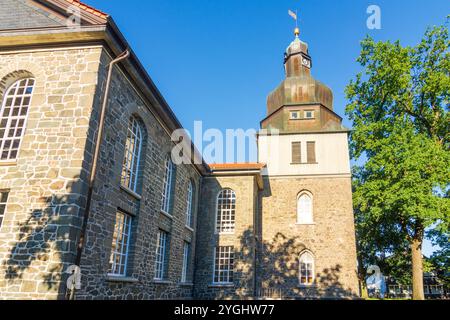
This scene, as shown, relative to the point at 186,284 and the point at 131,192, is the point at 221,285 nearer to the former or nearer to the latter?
the point at 186,284

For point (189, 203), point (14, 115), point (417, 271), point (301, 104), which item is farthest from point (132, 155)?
point (417, 271)

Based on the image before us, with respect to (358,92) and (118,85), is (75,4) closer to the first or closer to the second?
(118,85)

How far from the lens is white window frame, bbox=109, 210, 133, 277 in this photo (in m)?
9.62

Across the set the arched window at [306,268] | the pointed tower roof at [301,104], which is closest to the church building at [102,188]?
the arched window at [306,268]

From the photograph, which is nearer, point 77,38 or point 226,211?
point 77,38

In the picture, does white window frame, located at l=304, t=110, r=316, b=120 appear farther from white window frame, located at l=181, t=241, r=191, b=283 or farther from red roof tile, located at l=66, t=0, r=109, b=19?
red roof tile, located at l=66, t=0, r=109, b=19

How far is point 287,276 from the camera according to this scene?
2011 centimetres

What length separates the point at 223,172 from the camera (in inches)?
762

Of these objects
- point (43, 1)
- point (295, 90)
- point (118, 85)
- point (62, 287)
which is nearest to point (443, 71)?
point (295, 90)

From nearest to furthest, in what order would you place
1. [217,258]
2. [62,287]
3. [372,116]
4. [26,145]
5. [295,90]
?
1. [62,287]
2. [26,145]
3. [217,258]
4. [372,116]
5. [295,90]

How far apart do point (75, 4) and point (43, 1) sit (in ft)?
3.38

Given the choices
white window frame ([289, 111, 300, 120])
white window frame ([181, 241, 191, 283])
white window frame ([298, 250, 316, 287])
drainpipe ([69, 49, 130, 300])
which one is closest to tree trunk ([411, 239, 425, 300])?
white window frame ([298, 250, 316, 287])

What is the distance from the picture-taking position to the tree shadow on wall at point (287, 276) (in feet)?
63.8

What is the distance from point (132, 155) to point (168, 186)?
363 cm
